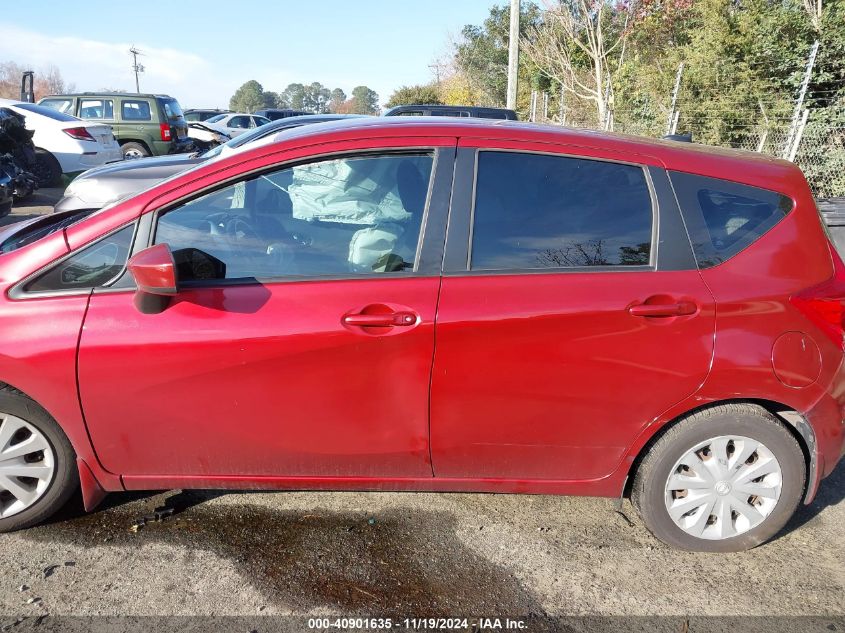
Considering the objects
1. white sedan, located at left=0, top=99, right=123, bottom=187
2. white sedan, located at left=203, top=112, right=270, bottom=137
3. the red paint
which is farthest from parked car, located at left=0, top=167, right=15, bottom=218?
white sedan, located at left=203, top=112, right=270, bottom=137

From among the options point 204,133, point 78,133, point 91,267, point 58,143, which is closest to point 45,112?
point 58,143

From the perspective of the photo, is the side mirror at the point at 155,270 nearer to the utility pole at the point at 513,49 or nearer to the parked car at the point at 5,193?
the parked car at the point at 5,193

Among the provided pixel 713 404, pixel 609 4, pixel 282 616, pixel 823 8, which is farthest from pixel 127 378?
pixel 609 4

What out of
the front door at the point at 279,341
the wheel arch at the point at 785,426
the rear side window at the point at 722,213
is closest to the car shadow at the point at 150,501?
the front door at the point at 279,341

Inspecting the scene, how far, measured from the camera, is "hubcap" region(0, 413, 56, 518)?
2.62m

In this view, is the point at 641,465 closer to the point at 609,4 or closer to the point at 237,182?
the point at 237,182

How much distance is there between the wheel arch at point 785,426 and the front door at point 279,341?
37.0 inches

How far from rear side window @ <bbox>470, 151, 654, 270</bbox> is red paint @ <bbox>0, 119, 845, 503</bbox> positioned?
7 centimetres

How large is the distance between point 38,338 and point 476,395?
1732 mm

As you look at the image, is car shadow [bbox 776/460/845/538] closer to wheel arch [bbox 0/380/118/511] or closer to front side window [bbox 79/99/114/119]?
wheel arch [bbox 0/380/118/511]

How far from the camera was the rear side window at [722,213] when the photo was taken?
2.59 m

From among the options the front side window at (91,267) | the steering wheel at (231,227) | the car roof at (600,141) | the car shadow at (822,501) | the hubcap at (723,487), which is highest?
the car roof at (600,141)

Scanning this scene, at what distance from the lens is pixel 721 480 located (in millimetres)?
2678

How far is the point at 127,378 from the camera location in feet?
8.20
